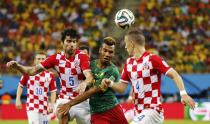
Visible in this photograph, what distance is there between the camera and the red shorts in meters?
9.99

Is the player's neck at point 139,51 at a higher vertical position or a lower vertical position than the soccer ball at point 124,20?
lower

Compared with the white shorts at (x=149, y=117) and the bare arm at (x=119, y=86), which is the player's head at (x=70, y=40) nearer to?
the bare arm at (x=119, y=86)

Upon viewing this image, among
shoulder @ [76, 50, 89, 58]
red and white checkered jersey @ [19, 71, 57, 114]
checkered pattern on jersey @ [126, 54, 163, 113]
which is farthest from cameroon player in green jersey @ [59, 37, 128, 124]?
red and white checkered jersey @ [19, 71, 57, 114]

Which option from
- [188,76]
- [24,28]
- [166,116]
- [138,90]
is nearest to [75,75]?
[138,90]

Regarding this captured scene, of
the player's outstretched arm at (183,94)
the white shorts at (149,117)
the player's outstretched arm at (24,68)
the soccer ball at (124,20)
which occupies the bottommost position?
the white shorts at (149,117)

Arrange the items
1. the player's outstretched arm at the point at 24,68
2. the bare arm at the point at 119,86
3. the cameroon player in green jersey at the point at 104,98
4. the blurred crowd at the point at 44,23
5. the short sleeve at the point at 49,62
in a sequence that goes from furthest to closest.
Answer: the blurred crowd at the point at 44,23 → the short sleeve at the point at 49,62 → the cameroon player in green jersey at the point at 104,98 → the player's outstretched arm at the point at 24,68 → the bare arm at the point at 119,86

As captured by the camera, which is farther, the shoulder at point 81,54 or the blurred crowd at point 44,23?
the blurred crowd at point 44,23

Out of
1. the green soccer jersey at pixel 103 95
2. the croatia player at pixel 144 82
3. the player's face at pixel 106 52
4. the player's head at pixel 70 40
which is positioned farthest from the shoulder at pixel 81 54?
the croatia player at pixel 144 82

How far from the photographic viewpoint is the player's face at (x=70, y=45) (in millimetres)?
10405

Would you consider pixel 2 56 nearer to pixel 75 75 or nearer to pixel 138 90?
pixel 75 75

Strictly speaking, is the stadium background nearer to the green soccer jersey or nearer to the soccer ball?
the soccer ball

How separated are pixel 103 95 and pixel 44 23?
1965 centimetres

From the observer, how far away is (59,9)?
99.4ft

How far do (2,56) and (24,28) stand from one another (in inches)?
96.8
